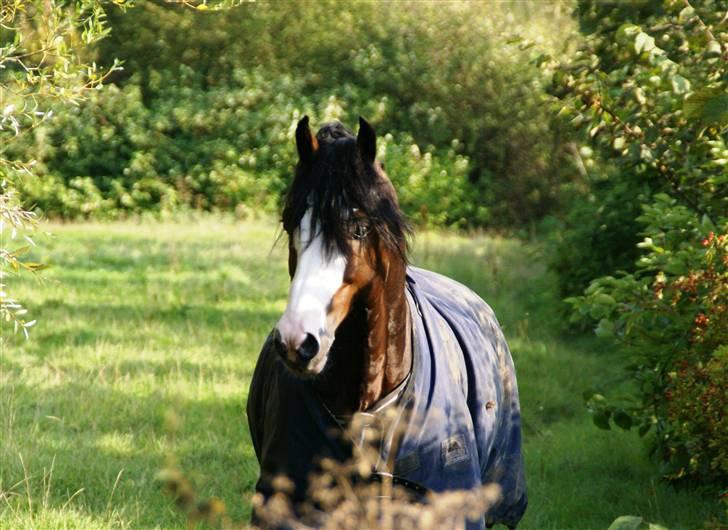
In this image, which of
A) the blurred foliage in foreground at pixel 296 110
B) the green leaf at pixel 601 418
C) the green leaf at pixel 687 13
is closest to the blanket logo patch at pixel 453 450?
the green leaf at pixel 601 418

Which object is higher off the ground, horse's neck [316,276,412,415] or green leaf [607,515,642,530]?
horse's neck [316,276,412,415]

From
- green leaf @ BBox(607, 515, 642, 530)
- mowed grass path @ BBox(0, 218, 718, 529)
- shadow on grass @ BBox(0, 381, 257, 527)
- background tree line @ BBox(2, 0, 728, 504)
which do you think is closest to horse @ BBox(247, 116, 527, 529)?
mowed grass path @ BBox(0, 218, 718, 529)

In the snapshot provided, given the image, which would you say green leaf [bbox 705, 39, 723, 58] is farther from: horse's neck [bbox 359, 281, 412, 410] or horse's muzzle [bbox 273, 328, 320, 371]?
horse's muzzle [bbox 273, 328, 320, 371]

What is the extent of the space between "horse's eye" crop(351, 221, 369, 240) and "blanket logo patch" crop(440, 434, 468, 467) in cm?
78

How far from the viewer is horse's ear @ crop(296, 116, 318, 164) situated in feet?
12.7

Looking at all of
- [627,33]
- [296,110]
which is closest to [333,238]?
[627,33]

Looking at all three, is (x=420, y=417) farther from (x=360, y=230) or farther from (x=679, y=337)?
(x=679, y=337)

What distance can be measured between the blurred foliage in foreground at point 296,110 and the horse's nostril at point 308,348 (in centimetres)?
1760

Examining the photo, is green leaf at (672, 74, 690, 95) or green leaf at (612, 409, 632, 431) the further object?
green leaf at (612, 409, 632, 431)

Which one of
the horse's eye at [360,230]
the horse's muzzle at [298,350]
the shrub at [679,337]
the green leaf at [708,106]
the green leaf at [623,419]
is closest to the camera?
the horse's muzzle at [298,350]

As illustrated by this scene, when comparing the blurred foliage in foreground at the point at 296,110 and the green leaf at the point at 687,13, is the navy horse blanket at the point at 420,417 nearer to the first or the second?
the green leaf at the point at 687,13

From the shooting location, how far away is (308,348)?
350 centimetres

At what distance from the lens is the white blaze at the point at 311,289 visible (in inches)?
137

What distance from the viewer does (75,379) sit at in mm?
8594
